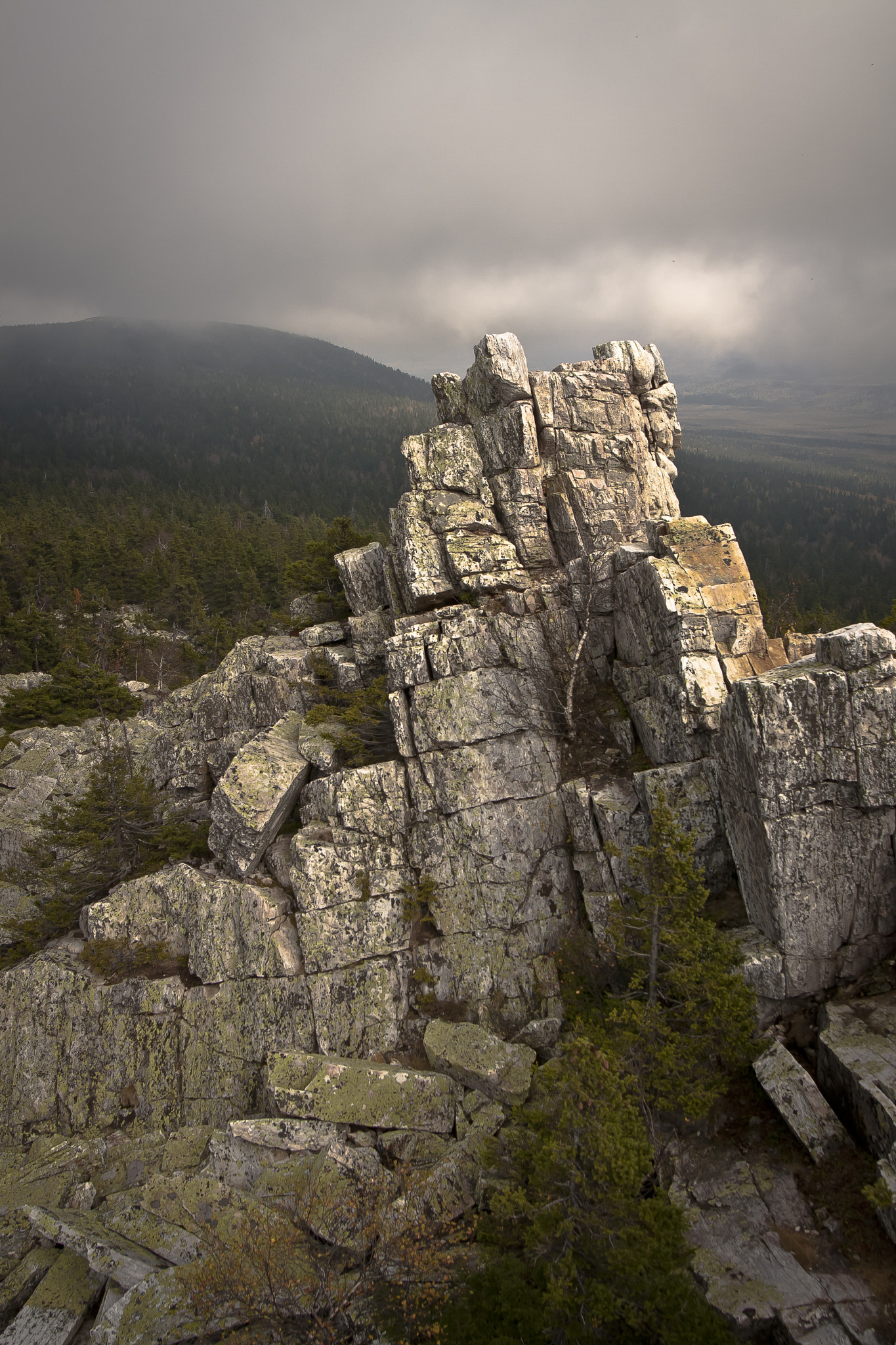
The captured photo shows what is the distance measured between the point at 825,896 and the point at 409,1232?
17162 mm

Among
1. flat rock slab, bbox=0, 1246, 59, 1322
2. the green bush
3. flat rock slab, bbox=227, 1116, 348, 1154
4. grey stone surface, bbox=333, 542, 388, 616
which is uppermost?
grey stone surface, bbox=333, 542, 388, 616

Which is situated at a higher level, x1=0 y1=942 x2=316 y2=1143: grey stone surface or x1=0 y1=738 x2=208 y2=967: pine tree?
x1=0 y1=738 x2=208 y2=967: pine tree

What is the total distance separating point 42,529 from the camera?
9312 cm

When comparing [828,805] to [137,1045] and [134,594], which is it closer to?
[137,1045]

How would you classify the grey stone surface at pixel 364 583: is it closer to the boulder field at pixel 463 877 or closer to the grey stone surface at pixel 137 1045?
the boulder field at pixel 463 877

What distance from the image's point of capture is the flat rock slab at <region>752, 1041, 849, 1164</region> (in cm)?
1780

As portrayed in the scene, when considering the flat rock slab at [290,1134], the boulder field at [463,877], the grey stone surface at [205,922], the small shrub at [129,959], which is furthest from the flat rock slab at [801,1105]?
the small shrub at [129,959]

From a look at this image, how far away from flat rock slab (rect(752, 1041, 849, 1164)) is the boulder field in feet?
0.29

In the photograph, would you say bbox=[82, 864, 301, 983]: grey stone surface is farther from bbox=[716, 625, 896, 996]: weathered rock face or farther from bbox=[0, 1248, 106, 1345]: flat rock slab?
bbox=[716, 625, 896, 996]: weathered rock face

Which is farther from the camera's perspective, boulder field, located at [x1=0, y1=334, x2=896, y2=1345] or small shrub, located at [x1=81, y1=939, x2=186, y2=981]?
small shrub, located at [x1=81, y1=939, x2=186, y2=981]

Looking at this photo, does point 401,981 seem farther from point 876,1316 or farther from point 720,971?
point 876,1316

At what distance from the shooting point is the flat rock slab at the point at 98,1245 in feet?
63.4

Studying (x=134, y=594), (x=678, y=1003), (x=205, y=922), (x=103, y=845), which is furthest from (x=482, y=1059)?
(x=134, y=594)

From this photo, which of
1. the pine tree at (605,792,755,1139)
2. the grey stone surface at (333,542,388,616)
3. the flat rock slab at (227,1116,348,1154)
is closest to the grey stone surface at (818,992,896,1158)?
the pine tree at (605,792,755,1139)
